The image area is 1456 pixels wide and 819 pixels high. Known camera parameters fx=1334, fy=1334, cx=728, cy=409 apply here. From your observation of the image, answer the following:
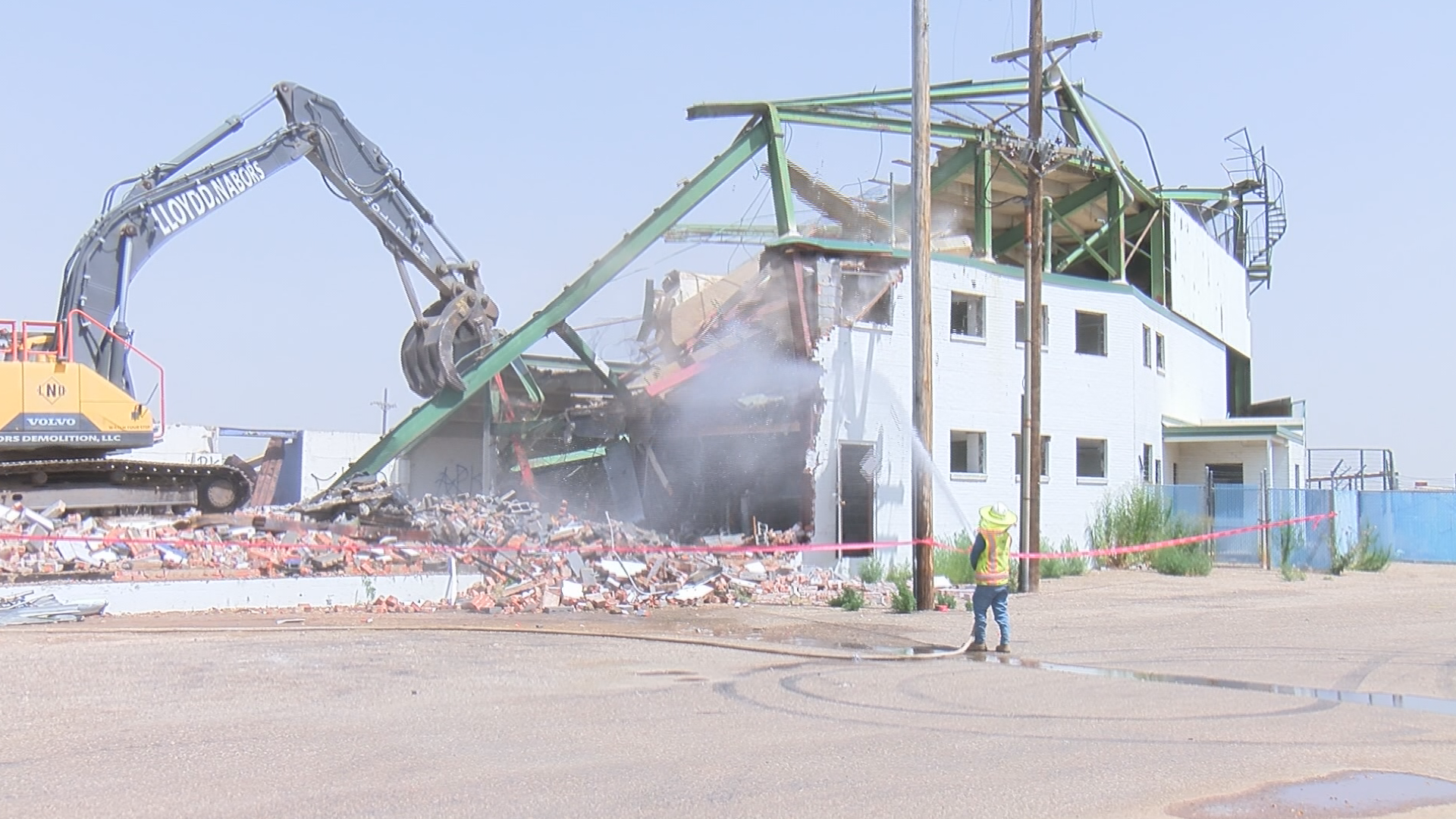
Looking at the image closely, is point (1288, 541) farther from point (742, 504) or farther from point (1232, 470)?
point (742, 504)

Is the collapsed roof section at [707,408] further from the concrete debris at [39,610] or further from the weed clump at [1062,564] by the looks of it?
the concrete debris at [39,610]

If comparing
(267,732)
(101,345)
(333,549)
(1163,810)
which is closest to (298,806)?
(267,732)

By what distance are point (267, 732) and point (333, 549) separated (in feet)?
39.7

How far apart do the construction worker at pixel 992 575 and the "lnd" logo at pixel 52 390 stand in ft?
46.0

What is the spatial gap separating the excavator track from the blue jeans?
566 inches

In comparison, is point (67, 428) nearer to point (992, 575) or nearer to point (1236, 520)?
point (992, 575)

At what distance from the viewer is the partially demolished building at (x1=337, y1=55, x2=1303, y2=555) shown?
80.0 feet

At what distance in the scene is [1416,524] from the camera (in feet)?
112

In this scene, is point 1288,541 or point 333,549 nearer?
point 333,549

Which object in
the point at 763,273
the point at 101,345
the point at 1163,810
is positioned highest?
the point at 763,273

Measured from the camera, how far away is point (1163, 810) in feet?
20.8

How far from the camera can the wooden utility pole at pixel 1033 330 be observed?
67.5 ft

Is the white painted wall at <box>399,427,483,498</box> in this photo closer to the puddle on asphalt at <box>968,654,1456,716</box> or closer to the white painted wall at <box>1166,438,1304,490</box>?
the white painted wall at <box>1166,438,1304,490</box>

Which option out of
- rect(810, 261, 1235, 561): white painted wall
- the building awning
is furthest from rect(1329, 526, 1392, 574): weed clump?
rect(810, 261, 1235, 561): white painted wall
